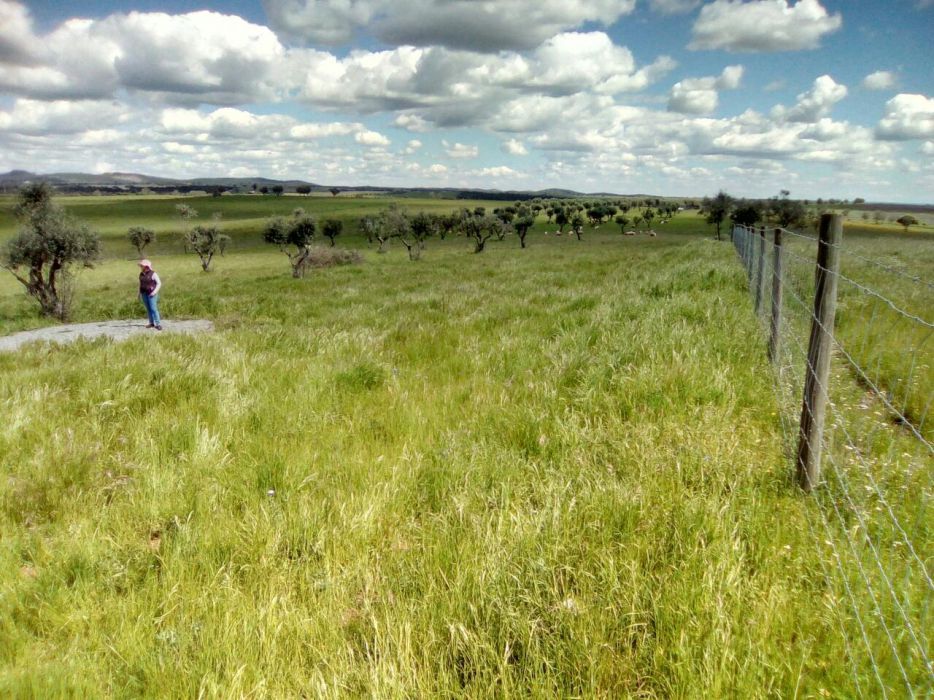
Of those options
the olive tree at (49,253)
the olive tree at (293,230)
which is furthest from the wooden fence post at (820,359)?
the olive tree at (293,230)

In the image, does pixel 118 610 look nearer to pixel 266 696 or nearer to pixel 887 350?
pixel 266 696

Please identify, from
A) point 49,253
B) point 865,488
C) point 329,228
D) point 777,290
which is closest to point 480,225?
point 329,228

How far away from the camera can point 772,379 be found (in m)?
6.06

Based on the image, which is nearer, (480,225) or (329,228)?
(480,225)

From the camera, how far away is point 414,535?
337 cm

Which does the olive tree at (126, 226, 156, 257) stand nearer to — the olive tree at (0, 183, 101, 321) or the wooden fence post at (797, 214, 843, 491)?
the olive tree at (0, 183, 101, 321)

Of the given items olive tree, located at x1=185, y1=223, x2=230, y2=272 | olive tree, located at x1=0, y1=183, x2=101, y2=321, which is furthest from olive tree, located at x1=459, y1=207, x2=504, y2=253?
olive tree, located at x1=0, y1=183, x2=101, y2=321

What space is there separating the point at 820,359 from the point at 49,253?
3182cm

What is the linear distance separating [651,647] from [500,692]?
72cm

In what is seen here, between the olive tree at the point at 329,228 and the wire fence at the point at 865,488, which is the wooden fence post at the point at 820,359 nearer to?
the wire fence at the point at 865,488

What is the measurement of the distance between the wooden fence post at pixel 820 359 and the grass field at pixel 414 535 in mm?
223

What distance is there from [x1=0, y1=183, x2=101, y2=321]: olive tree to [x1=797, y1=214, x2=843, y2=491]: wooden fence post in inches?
1199

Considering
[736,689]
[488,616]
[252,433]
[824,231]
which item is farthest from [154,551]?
[824,231]

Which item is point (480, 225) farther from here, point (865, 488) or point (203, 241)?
point (865, 488)
